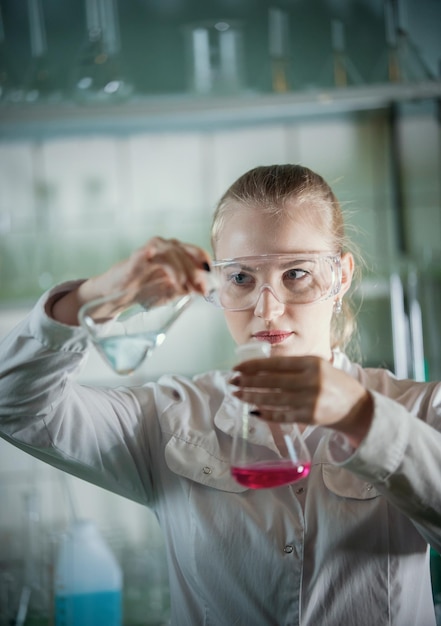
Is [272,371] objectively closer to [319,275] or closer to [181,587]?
[319,275]

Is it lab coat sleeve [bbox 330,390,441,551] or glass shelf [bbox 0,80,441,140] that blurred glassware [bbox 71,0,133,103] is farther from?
lab coat sleeve [bbox 330,390,441,551]

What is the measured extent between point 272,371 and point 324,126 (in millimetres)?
2509

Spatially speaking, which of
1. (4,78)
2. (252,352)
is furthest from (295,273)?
(4,78)

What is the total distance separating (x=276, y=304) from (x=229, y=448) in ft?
1.01

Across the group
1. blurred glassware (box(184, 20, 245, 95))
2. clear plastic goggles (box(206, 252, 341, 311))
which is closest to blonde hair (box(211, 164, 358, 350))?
clear plastic goggles (box(206, 252, 341, 311))

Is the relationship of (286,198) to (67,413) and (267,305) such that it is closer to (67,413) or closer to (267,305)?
(267,305)

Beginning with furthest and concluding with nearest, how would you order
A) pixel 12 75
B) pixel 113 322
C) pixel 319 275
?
pixel 12 75, pixel 319 275, pixel 113 322

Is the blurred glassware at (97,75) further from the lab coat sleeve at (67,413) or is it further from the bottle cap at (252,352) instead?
the bottle cap at (252,352)

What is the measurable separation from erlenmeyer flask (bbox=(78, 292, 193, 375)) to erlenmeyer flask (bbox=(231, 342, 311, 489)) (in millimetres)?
164

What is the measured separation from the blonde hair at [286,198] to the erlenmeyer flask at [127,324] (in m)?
0.39

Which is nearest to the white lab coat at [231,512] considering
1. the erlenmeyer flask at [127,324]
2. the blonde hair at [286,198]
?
the erlenmeyer flask at [127,324]

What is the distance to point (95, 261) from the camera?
10.8 feet

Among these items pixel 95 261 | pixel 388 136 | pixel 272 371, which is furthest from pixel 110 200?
pixel 272 371

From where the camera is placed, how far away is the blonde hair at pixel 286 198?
60.3 inches
